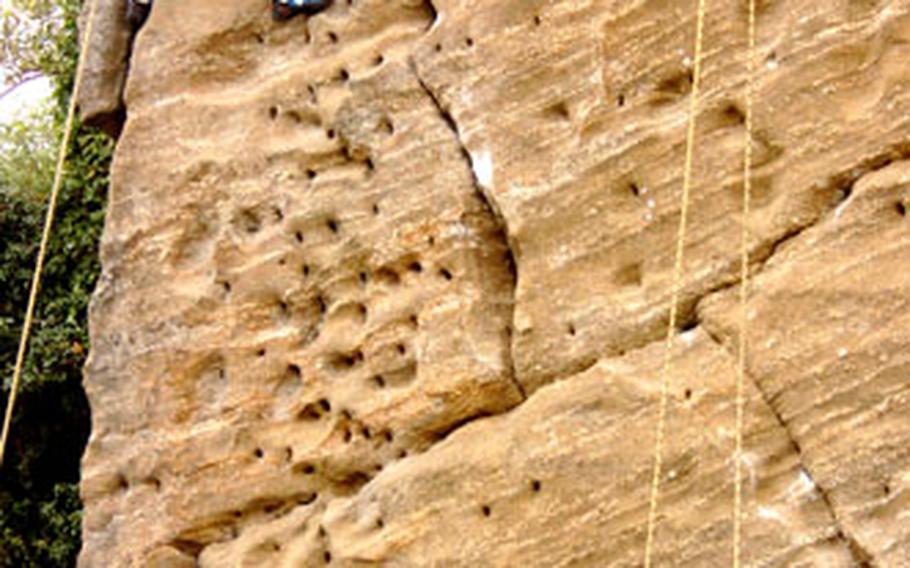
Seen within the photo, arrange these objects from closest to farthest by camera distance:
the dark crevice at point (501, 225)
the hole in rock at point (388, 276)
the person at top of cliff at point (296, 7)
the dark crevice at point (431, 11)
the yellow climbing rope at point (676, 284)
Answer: the yellow climbing rope at point (676, 284), the dark crevice at point (501, 225), the hole in rock at point (388, 276), the dark crevice at point (431, 11), the person at top of cliff at point (296, 7)

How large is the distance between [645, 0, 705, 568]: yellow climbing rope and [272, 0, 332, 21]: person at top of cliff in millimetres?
1811

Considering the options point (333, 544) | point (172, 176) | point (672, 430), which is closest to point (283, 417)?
point (333, 544)

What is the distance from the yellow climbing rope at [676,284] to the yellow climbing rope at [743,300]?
0.58 ft

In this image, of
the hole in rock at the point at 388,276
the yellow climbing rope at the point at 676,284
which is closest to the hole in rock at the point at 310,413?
the hole in rock at the point at 388,276

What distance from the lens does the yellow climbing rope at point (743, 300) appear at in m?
5.86

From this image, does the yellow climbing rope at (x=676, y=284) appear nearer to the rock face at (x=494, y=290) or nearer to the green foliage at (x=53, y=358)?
the rock face at (x=494, y=290)

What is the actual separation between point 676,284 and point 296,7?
7.39 ft

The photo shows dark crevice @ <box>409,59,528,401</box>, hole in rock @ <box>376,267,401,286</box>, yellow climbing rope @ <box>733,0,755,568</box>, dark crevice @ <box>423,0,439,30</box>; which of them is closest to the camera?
yellow climbing rope @ <box>733,0,755,568</box>

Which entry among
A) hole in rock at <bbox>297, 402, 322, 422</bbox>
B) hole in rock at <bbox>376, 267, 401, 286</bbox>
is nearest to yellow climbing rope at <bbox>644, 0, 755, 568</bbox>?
hole in rock at <bbox>376, 267, 401, 286</bbox>

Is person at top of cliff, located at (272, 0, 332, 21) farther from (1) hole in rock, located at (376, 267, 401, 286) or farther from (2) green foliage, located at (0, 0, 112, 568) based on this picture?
(2) green foliage, located at (0, 0, 112, 568)

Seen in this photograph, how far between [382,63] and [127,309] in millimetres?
1460

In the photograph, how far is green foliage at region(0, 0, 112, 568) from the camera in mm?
10148

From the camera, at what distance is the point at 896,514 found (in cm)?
558

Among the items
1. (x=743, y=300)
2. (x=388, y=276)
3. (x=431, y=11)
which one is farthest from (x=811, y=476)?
(x=431, y=11)
